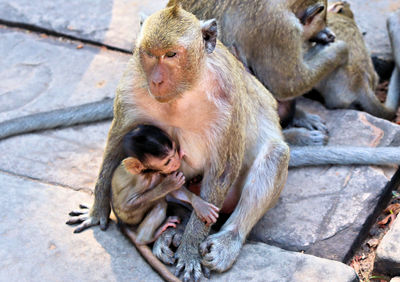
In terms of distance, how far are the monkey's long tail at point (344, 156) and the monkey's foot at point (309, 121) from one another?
51 cm

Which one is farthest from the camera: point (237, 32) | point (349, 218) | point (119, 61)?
point (119, 61)

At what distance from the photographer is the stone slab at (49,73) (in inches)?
223

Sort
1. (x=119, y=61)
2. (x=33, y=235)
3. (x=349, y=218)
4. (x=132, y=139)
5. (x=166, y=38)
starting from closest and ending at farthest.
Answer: (x=166, y=38), (x=132, y=139), (x=33, y=235), (x=349, y=218), (x=119, y=61)

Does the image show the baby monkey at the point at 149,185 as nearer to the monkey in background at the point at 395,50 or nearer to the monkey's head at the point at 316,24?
the monkey's head at the point at 316,24

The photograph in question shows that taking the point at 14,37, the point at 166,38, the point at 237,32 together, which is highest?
the point at 166,38

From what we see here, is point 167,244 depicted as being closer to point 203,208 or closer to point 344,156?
point 203,208

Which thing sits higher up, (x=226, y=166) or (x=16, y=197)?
(x=226, y=166)

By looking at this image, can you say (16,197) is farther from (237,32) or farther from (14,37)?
(14,37)

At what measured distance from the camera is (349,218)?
4.37 m

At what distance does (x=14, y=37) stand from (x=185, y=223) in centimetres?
352

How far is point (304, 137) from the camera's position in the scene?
5.20m

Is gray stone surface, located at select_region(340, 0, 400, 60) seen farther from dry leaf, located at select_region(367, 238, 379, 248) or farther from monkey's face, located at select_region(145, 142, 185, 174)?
monkey's face, located at select_region(145, 142, 185, 174)

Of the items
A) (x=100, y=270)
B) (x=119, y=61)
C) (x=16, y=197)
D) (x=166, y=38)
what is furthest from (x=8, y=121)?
(x=166, y=38)

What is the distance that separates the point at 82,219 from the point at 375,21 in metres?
4.25
